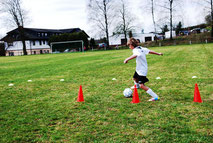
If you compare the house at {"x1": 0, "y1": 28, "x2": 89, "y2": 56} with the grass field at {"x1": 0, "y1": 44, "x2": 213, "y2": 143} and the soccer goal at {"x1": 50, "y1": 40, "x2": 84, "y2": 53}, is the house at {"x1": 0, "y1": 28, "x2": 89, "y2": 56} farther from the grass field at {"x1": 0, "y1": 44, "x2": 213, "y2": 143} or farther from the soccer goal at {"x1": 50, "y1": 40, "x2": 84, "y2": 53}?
the grass field at {"x1": 0, "y1": 44, "x2": 213, "y2": 143}

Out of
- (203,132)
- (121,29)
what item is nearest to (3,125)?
(203,132)

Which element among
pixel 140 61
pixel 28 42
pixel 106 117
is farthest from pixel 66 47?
pixel 106 117

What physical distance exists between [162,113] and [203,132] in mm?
985

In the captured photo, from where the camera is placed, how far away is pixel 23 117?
4129mm

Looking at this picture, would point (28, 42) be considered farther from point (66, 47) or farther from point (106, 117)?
point (106, 117)

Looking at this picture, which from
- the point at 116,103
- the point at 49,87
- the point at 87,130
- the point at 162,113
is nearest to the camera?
the point at 87,130

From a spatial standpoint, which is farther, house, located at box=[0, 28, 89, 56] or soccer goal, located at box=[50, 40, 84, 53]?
house, located at box=[0, 28, 89, 56]

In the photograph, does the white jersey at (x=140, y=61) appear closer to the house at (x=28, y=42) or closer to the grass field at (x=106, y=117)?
the grass field at (x=106, y=117)

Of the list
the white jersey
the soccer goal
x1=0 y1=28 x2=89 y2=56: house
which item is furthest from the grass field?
x1=0 y1=28 x2=89 y2=56: house

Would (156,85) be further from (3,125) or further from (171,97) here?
(3,125)

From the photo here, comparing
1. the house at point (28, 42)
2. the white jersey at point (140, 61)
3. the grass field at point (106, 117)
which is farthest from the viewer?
the house at point (28, 42)

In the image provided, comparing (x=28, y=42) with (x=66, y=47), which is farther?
(x=28, y=42)

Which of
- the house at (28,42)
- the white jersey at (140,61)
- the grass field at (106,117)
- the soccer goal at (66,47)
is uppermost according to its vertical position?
the house at (28,42)

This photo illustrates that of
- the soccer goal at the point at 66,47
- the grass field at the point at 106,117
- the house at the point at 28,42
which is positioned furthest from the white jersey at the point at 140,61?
the house at the point at 28,42
